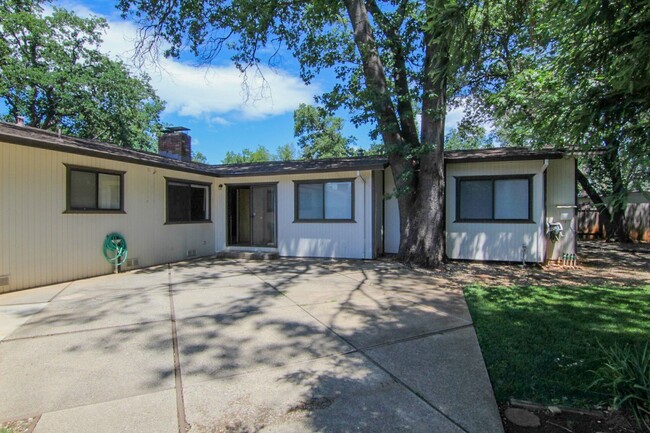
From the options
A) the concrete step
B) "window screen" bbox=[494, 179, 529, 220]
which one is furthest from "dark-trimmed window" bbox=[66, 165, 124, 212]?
"window screen" bbox=[494, 179, 529, 220]

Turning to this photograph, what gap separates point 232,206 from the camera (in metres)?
12.7

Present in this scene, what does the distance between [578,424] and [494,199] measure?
807 cm

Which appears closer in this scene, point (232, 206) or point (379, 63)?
point (379, 63)

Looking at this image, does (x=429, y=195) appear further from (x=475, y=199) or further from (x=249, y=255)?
(x=249, y=255)

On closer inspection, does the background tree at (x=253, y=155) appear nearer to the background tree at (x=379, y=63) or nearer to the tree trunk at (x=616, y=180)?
the background tree at (x=379, y=63)

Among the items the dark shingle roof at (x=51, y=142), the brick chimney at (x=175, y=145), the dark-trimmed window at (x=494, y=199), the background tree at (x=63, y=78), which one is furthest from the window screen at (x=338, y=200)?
the background tree at (x=63, y=78)

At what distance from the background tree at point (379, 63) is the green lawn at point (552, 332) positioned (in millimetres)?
3107

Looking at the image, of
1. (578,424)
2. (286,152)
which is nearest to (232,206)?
(578,424)

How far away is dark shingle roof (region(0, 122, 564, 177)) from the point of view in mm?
7033

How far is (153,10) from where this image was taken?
1002cm

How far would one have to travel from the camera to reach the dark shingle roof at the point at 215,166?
7.03 meters

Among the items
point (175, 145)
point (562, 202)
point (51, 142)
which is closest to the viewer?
point (51, 142)

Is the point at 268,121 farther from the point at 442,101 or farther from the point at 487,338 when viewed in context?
the point at 487,338

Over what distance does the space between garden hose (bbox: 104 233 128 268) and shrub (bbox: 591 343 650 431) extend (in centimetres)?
907
